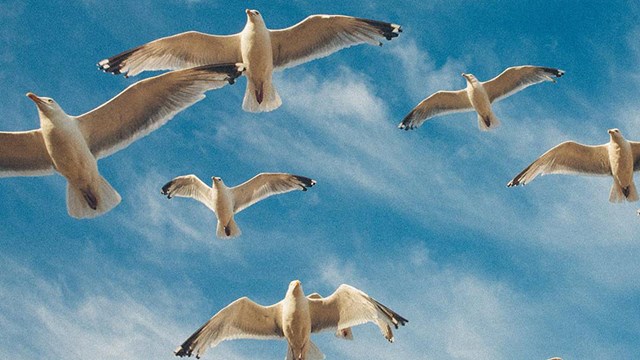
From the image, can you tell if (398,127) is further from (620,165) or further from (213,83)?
(213,83)

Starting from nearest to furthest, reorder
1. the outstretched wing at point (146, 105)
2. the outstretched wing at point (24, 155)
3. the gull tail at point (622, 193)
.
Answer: the outstretched wing at point (146, 105)
the outstretched wing at point (24, 155)
the gull tail at point (622, 193)

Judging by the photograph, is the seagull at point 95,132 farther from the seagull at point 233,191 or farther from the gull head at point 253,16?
the seagull at point 233,191

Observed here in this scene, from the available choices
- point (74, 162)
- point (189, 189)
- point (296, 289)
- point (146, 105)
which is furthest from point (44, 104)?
point (189, 189)

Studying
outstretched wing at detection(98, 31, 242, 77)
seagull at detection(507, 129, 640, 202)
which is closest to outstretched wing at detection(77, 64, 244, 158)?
outstretched wing at detection(98, 31, 242, 77)

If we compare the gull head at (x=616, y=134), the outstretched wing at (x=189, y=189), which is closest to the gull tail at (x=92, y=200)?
the outstretched wing at (x=189, y=189)

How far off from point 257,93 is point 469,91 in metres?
A: 5.25

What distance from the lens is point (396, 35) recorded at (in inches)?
470

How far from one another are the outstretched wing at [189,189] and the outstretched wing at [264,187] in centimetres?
55

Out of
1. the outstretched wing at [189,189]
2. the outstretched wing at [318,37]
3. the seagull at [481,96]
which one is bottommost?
the outstretched wing at [318,37]

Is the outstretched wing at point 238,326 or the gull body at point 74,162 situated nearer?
the gull body at point 74,162

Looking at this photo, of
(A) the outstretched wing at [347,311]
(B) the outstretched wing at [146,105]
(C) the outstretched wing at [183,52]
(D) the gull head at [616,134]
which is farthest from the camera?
(D) the gull head at [616,134]

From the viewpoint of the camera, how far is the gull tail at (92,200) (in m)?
10.4

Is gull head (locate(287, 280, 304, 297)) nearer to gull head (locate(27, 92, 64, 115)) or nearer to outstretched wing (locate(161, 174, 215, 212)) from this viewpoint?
gull head (locate(27, 92, 64, 115))

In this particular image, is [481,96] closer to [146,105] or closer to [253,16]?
[253,16]
